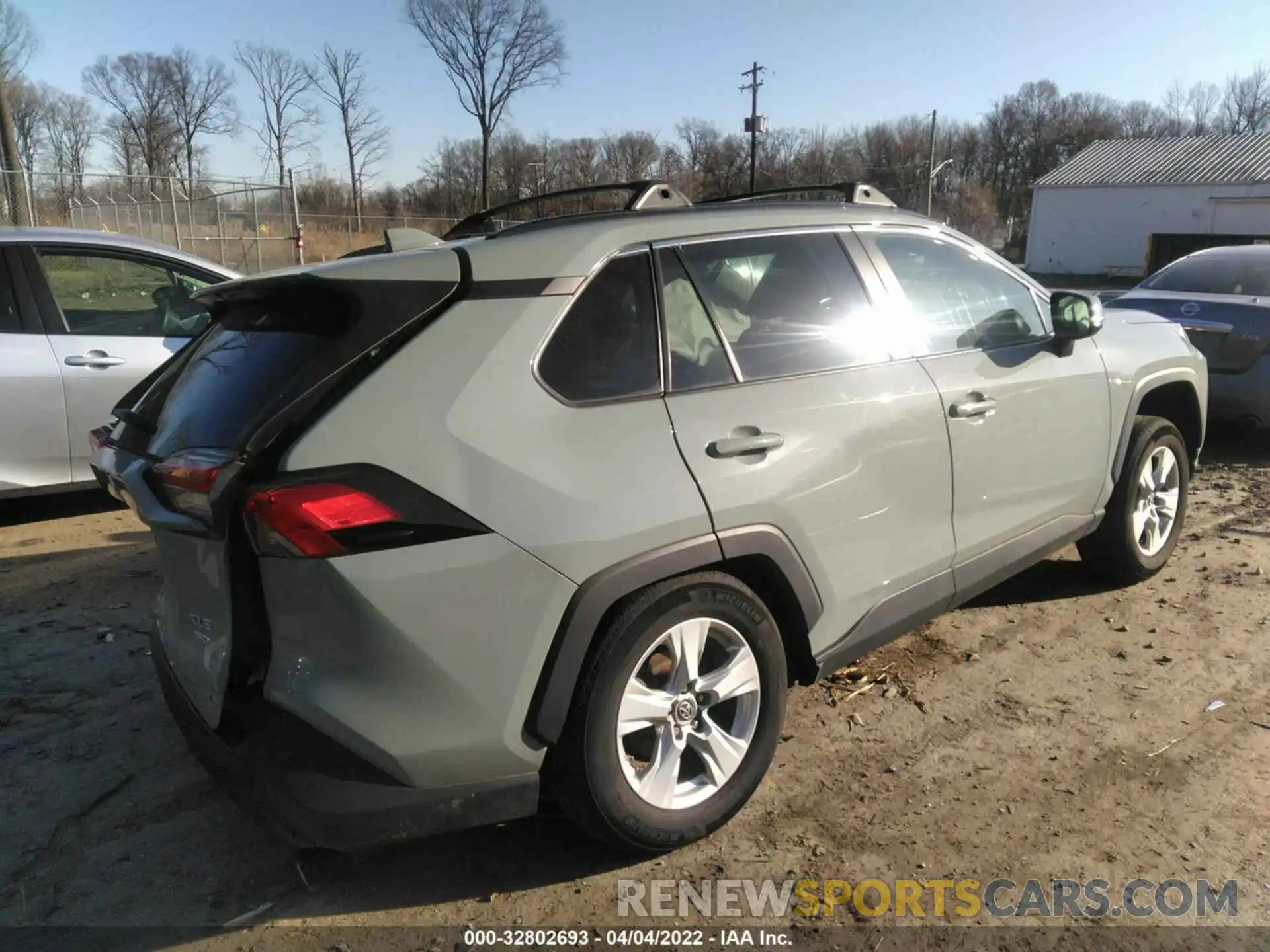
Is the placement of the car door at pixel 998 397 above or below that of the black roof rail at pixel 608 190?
below

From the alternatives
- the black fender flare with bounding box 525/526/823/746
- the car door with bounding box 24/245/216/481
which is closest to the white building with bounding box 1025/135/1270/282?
the car door with bounding box 24/245/216/481

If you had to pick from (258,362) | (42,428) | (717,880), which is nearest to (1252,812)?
(717,880)

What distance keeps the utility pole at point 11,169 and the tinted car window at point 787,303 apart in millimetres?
18595

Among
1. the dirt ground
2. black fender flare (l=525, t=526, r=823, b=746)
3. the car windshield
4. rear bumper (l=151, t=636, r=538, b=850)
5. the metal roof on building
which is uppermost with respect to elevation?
the metal roof on building

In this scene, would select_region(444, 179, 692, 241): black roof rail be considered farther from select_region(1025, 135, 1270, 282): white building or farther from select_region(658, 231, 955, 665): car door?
select_region(1025, 135, 1270, 282): white building

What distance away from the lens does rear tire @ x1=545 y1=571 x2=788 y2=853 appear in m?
2.37

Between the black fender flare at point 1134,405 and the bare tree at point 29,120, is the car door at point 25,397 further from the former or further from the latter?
the bare tree at point 29,120

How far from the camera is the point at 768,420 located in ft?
8.84

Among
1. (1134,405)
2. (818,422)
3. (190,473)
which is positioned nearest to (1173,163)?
(1134,405)

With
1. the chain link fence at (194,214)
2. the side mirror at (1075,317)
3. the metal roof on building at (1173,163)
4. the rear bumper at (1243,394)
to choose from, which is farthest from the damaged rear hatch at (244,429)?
the metal roof on building at (1173,163)

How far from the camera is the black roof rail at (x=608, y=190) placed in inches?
116

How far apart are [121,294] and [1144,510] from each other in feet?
19.8

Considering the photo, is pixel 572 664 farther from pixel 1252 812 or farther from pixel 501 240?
pixel 1252 812

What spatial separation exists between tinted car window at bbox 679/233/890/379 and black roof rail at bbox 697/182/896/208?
1.60 ft
